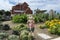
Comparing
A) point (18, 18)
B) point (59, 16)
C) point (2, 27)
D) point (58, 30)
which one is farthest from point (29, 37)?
point (59, 16)

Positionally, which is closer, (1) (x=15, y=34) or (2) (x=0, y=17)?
(1) (x=15, y=34)

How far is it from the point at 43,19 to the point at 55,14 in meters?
1.73

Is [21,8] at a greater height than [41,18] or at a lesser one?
greater

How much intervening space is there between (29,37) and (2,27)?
4.05 meters

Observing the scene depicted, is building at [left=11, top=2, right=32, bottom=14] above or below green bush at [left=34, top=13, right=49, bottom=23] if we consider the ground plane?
above

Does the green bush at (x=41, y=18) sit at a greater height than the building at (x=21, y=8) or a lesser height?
lesser

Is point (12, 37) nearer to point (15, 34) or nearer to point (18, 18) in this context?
point (15, 34)

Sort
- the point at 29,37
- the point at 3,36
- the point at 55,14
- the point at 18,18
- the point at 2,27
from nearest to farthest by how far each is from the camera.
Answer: the point at 29,37 < the point at 3,36 < the point at 2,27 < the point at 18,18 < the point at 55,14

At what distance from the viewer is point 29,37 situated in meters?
12.4

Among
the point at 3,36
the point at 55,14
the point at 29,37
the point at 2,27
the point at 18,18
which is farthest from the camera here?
the point at 55,14

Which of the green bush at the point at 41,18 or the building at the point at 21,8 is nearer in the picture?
the green bush at the point at 41,18

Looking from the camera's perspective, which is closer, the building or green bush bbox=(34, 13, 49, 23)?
green bush bbox=(34, 13, 49, 23)

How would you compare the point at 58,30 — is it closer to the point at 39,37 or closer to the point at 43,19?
the point at 39,37

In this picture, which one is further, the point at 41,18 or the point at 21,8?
the point at 21,8
